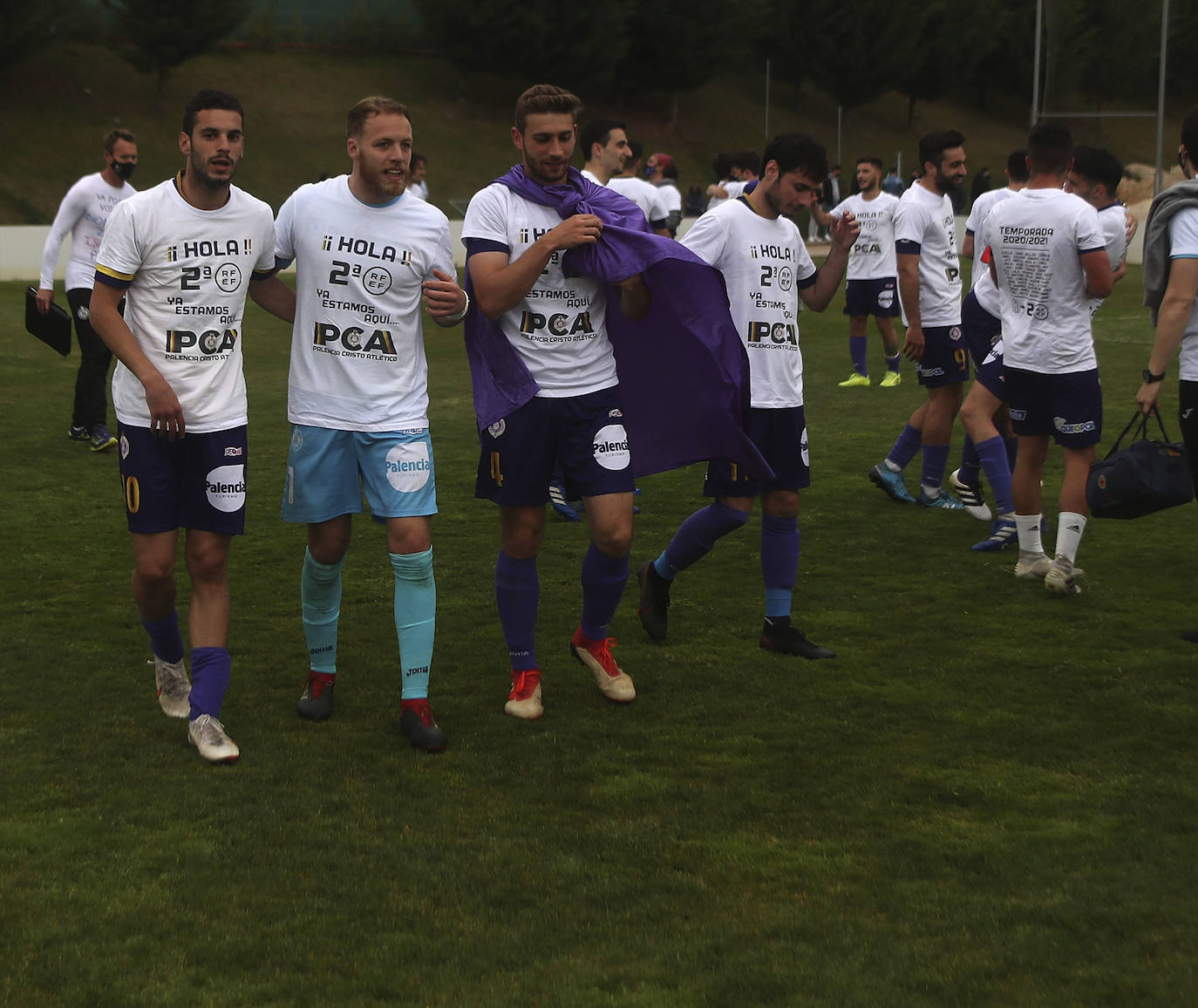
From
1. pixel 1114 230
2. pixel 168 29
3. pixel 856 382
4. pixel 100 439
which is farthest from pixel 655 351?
pixel 168 29

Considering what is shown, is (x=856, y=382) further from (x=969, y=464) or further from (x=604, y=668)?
(x=604, y=668)

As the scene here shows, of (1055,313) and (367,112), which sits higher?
(367,112)

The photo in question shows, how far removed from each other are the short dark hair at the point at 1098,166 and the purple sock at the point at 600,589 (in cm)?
350

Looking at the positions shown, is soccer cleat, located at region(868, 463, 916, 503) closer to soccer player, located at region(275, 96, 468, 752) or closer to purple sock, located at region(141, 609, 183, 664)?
soccer player, located at region(275, 96, 468, 752)

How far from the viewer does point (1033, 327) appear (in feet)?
22.5

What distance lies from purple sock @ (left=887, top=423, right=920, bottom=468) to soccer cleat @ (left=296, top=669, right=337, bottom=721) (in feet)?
15.5

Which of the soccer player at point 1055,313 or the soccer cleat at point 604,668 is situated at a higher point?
the soccer player at point 1055,313

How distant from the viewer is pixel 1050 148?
263 inches

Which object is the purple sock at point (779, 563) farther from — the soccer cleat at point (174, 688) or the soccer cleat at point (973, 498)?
the soccer cleat at point (973, 498)

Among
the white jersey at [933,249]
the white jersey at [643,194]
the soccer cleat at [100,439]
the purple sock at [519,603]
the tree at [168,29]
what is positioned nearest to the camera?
the purple sock at [519,603]

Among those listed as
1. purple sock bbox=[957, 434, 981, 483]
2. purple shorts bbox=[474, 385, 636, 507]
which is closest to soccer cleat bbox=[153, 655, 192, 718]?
purple shorts bbox=[474, 385, 636, 507]

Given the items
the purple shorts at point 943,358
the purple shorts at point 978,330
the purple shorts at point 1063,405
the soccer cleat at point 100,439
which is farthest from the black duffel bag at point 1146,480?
the soccer cleat at point 100,439

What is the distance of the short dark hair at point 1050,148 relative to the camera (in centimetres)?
666

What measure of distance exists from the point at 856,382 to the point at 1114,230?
22.7ft
